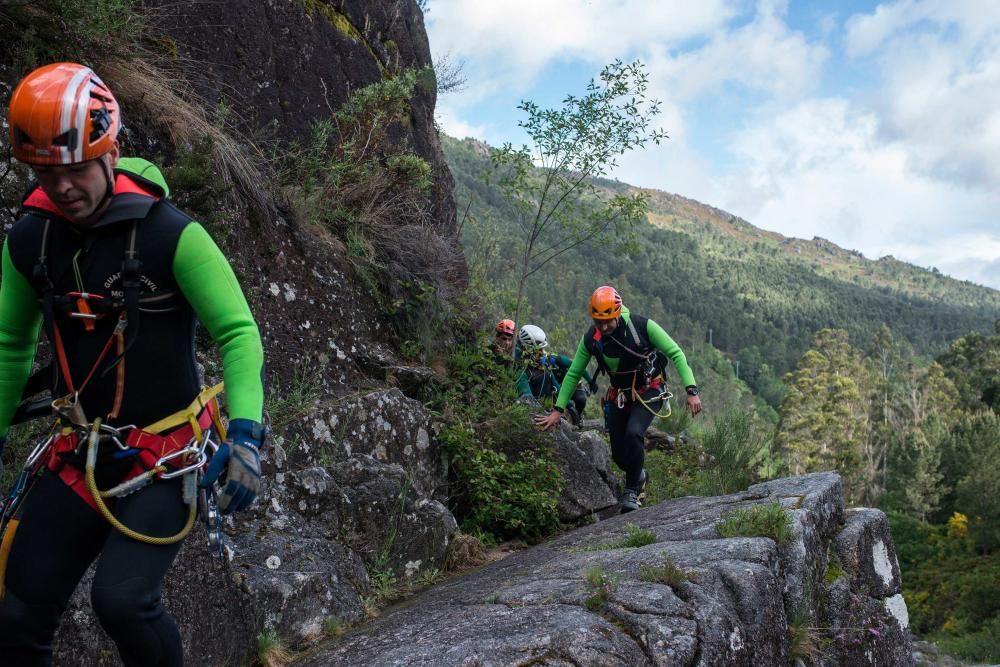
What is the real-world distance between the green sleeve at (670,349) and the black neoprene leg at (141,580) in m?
5.59

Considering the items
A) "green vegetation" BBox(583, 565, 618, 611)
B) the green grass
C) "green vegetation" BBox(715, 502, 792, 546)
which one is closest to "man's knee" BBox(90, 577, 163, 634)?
"green vegetation" BBox(583, 565, 618, 611)

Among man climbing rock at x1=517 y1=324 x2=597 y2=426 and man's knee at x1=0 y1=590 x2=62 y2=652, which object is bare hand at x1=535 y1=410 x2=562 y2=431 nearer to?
man climbing rock at x1=517 y1=324 x2=597 y2=426

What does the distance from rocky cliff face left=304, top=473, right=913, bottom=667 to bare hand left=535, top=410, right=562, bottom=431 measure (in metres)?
1.54

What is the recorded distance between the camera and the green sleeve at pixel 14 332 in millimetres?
2600

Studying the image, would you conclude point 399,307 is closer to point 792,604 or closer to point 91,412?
point 792,604

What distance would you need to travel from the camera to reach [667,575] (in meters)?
4.04

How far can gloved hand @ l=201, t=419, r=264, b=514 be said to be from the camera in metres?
2.33

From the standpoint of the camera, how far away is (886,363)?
307 ft

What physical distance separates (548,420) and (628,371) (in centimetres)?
92

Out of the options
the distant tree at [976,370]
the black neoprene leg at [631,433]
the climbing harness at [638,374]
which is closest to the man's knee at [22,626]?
the climbing harness at [638,374]

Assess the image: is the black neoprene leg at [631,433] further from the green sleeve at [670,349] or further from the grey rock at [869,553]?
the grey rock at [869,553]

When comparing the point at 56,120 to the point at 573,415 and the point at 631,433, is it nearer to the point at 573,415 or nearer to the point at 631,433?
the point at 631,433

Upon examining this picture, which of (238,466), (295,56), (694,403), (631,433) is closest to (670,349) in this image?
(694,403)

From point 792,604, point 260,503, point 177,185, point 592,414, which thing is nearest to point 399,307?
point 177,185
